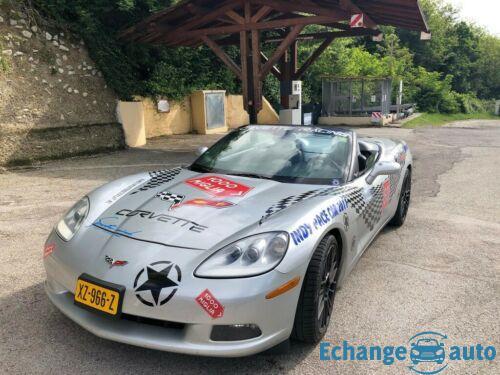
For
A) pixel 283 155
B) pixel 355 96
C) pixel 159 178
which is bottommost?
pixel 159 178

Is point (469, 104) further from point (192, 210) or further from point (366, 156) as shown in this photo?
point (192, 210)

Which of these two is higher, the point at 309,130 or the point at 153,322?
the point at 309,130

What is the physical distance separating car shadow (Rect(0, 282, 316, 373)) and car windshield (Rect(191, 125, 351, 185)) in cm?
137

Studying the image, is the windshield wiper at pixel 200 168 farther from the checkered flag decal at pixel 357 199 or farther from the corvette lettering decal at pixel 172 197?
the checkered flag decal at pixel 357 199

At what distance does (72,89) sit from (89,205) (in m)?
8.18

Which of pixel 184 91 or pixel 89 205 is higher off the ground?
pixel 184 91

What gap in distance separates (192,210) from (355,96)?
19371 millimetres

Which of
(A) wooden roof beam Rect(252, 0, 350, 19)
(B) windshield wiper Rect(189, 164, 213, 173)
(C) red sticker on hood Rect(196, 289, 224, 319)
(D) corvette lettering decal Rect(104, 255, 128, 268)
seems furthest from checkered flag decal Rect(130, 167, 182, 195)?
(A) wooden roof beam Rect(252, 0, 350, 19)

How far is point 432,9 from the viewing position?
41625 mm

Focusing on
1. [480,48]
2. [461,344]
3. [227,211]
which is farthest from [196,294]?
[480,48]

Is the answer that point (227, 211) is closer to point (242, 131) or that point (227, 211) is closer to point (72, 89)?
point (242, 131)

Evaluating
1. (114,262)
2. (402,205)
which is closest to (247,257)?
(114,262)

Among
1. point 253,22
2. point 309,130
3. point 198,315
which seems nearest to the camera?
point 198,315

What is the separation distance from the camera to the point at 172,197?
3.05 m
